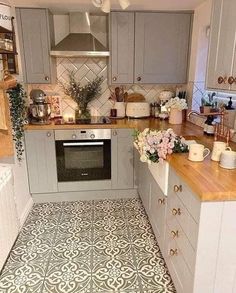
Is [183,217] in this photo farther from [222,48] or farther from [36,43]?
[36,43]

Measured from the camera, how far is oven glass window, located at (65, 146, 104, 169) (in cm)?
279

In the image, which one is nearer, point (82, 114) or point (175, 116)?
point (175, 116)

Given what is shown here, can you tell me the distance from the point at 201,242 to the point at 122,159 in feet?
5.60

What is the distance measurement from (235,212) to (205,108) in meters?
1.42

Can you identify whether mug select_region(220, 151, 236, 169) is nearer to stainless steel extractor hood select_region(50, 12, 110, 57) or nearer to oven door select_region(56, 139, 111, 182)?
oven door select_region(56, 139, 111, 182)

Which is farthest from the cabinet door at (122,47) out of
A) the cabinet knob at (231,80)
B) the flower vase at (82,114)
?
the cabinet knob at (231,80)

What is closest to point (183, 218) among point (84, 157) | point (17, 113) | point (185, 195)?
point (185, 195)

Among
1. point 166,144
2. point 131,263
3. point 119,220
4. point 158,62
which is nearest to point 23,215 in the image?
point 119,220

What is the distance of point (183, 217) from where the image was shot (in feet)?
4.74

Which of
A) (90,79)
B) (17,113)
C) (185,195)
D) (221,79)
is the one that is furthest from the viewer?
(90,79)

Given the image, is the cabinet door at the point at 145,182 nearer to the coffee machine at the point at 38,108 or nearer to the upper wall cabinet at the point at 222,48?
the upper wall cabinet at the point at 222,48

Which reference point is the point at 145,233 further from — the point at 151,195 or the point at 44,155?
the point at 44,155

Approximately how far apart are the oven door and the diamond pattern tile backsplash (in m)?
0.60

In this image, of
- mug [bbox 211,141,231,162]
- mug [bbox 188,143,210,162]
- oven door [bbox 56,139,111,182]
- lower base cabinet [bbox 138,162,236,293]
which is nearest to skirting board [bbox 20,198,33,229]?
oven door [bbox 56,139,111,182]
